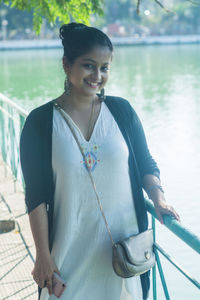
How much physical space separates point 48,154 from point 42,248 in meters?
0.30

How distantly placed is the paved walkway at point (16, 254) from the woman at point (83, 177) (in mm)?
1168

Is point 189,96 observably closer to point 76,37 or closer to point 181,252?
point 181,252

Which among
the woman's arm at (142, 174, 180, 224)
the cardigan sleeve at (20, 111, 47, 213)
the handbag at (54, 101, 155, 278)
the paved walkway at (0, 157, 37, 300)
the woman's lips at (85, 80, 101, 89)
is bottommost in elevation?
the paved walkway at (0, 157, 37, 300)

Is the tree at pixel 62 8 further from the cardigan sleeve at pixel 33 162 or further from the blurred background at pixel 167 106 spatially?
the cardigan sleeve at pixel 33 162

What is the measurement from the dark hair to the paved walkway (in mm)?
1553

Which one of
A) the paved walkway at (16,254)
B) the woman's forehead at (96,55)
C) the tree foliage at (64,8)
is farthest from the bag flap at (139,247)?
the tree foliage at (64,8)

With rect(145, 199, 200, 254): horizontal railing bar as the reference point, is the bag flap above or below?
below

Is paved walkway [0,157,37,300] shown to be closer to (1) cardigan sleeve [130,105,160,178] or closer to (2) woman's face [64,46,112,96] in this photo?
(1) cardigan sleeve [130,105,160,178]

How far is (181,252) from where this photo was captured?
6398 millimetres

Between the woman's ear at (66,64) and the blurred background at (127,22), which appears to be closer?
the woman's ear at (66,64)

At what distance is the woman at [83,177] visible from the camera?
1.63 m

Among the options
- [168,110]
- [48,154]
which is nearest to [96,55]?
[48,154]

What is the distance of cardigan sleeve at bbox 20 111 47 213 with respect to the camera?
5.35 feet

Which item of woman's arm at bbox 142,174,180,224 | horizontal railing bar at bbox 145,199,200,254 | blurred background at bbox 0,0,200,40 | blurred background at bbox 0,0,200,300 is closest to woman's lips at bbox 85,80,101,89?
blurred background at bbox 0,0,200,300
